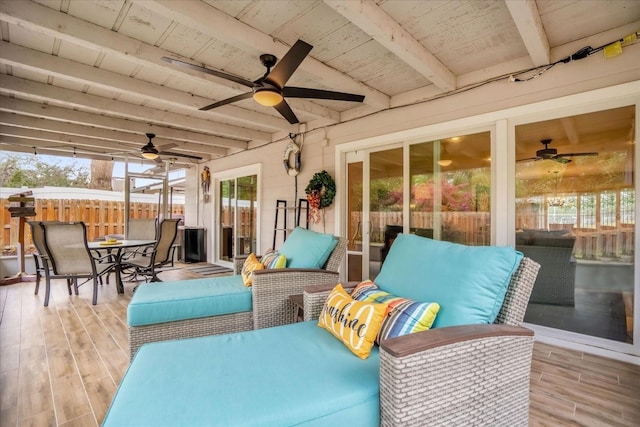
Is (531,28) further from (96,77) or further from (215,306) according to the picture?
(96,77)

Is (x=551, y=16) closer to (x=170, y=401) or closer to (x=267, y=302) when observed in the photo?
(x=267, y=302)

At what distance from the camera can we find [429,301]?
151 cm

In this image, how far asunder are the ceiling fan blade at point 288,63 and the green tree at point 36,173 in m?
7.00

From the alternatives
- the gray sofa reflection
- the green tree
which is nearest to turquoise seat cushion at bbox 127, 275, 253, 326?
the gray sofa reflection

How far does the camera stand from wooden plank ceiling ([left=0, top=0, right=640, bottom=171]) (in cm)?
216

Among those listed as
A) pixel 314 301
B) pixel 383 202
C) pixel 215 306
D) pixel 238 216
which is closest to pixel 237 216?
pixel 238 216

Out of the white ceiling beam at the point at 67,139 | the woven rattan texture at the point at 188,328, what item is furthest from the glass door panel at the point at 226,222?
the woven rattan texture at the point at 188,328

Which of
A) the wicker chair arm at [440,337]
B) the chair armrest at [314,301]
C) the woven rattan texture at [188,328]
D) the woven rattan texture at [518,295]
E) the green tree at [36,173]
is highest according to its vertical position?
the green tree at [36,173]

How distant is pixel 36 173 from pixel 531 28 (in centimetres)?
919

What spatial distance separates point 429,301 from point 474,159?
229 cm

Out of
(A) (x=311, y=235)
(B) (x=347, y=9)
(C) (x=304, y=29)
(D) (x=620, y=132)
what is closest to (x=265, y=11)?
(C) (x=304, y=29)

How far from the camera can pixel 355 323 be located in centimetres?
147

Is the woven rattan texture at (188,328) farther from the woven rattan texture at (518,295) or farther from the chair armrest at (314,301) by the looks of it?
the woven rattan texture at (518,295)

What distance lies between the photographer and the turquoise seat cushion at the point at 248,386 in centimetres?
100
